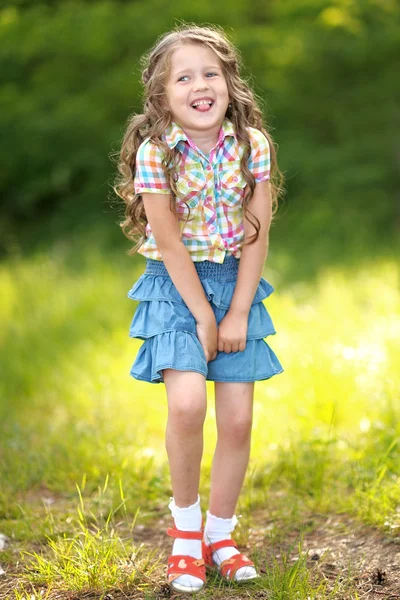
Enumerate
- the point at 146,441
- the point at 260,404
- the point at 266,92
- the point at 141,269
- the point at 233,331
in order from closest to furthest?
the point at 233,331, the point at 146,441, the point at 260,404, the point at 141,269, the point at 266,92

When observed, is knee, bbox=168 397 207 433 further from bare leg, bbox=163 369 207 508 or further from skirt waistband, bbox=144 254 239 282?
skirt waistband, bbox=144 254 239 282

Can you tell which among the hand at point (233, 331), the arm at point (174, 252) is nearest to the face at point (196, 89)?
the arm at point (174, 252)

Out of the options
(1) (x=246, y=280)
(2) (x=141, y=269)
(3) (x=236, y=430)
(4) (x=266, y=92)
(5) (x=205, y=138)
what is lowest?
(3) (x=236, y=430)

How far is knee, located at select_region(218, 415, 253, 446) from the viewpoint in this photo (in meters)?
2.34

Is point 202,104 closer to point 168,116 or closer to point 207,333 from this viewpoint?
point 168,116

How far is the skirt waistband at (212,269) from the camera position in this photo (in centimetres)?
237

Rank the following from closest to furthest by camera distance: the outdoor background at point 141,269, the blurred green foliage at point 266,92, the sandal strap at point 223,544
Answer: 1. the sandal strap at point 223,544
2. the outdoor background at point 141,269
3. the blurred green foliage at point 266,92

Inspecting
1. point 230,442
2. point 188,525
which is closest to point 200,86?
point 230,442

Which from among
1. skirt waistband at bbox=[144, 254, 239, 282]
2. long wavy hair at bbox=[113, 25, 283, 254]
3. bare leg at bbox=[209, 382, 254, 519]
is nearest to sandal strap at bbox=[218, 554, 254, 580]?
bare leg at bbox=[209, 382, 254, 519]

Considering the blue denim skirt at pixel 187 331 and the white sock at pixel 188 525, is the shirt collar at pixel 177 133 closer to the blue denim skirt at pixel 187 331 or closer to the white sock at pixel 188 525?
the blue denim skirt at pixel 187 331

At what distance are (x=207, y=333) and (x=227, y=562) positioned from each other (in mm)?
683

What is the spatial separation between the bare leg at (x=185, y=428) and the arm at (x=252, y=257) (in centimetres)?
26

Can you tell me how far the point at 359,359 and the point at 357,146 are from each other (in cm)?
580

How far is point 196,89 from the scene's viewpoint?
7.43 ft
